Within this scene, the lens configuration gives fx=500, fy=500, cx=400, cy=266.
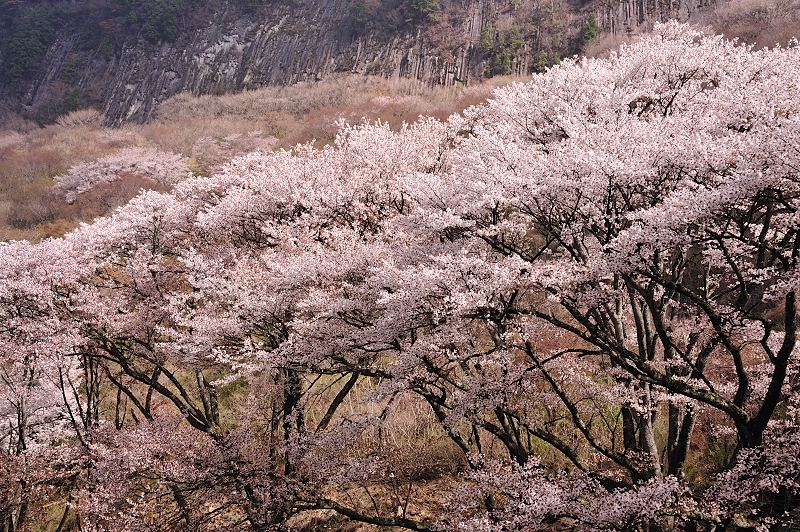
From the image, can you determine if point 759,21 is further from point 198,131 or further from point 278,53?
point 278,53

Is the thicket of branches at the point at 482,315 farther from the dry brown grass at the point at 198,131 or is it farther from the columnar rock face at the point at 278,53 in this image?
the columnar rock face at the point at 278,53

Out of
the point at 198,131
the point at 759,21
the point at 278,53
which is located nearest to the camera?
the point at 759,21

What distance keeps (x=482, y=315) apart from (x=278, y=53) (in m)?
65.3

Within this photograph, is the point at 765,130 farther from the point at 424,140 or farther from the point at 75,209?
the point at 75,209

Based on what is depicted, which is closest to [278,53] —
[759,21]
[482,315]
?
[759,21]

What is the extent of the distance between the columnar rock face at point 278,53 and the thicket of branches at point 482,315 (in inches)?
1636

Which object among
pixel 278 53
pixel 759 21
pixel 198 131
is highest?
pixel 278 53

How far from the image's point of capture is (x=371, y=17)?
60.4m

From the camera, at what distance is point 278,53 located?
207 ft

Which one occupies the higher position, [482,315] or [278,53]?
[278,53]

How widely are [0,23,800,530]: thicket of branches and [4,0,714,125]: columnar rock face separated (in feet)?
136

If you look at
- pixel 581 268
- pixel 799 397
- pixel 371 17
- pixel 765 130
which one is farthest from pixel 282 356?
pixel 371 17

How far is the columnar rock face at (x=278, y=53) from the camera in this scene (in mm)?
51875

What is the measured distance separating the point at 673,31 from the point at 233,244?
1088cm
